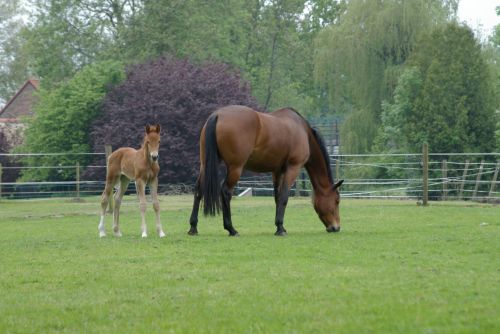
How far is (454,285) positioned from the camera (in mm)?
7727

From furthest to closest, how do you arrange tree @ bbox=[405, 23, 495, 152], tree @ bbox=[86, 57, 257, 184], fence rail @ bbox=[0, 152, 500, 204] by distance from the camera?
tree @ bbox=[405, 23, 495, 152]
tree @ bbox=[86, 57, 257, 184]
fence rail @ bbox=[0, 152, 500, 204]

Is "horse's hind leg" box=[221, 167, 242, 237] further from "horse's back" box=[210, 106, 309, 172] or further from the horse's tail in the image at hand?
the horse's tail

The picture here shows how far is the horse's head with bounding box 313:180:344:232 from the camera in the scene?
48.1 ft

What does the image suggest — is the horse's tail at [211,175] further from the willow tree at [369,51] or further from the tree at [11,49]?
the tree at [11,49]

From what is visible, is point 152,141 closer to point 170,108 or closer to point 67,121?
point 170,108

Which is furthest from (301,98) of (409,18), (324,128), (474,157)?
(474,157)

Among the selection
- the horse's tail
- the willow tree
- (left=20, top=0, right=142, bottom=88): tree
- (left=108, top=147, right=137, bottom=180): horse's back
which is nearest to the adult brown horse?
the horse's tail

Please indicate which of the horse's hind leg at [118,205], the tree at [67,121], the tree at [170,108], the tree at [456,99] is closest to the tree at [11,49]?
the tree at [67,121]

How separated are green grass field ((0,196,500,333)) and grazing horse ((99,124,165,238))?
18.0 inches

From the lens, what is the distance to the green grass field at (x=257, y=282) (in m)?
6.41

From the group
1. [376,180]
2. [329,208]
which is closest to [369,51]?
[376,180]

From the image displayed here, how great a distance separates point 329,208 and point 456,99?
2427cm

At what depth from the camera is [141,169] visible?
1401 centimetres

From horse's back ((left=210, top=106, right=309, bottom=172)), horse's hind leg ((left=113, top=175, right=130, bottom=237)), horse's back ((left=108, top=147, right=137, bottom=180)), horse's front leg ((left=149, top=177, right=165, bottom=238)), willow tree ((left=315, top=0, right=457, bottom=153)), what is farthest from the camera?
willow tree ((left=315, top=0, right=457, bottom=153))
